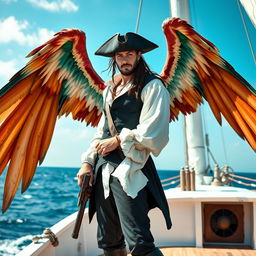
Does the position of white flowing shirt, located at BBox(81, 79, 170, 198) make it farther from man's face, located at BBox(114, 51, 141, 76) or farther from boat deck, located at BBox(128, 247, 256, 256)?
boat deck, located at BBox(128, 247, 256, 256)

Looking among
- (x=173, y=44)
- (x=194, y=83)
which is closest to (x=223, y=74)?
(x=194, y=83)

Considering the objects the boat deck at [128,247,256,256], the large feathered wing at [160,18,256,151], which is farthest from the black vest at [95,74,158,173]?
the boat deck at [128,247,256,256]

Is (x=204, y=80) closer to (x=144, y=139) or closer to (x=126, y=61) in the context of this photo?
(x=126, y=61)

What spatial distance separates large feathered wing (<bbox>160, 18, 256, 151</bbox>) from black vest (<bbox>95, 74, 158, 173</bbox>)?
48 cm

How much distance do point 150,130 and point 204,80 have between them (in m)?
0.80

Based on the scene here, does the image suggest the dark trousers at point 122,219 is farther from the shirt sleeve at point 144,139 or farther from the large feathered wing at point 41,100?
the large feathered wing at point 41,100

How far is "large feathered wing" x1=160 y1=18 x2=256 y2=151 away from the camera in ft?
5.73

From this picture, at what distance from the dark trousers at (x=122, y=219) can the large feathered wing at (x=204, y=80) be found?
0.77 m

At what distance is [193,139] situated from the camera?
4137 mm

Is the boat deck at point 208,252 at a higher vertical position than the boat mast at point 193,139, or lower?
lower

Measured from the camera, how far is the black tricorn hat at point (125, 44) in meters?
1.44

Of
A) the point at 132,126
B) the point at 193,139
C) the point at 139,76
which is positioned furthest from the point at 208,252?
the point at 139,76

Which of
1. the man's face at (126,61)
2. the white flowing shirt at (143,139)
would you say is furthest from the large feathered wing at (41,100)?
the white flowing shirt at (143,139)

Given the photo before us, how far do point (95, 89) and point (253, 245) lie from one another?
2182 mm
